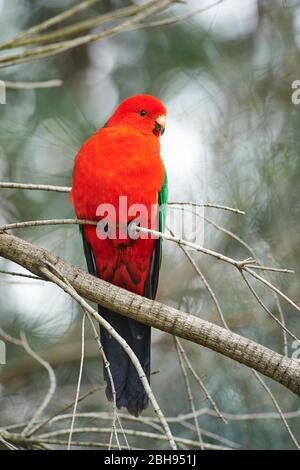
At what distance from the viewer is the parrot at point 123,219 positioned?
2.84 meters

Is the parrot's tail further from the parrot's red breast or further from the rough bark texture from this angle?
the rough bark texture

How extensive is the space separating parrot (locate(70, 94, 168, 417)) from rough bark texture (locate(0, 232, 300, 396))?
46 centimetres

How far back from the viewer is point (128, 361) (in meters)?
2.84

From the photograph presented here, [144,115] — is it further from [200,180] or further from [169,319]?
[169,319]

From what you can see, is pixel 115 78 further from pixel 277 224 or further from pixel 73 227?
pixel 277 224

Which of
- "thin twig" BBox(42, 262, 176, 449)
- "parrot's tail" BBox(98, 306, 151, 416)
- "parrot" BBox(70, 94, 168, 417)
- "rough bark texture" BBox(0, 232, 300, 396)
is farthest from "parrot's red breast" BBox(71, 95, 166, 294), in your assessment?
"thin twig" BBox(42, 262, 176, 449)

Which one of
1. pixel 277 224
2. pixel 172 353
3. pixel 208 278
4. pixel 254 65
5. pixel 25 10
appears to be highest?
pixel 25 10

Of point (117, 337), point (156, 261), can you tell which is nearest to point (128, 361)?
point (156, 261)

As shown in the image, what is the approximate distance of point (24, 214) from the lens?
Result: 382cm

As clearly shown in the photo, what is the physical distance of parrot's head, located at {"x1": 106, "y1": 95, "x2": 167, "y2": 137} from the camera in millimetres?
3305

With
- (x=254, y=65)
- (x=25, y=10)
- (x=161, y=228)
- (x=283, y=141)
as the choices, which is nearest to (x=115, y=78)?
(x=25, y=10)

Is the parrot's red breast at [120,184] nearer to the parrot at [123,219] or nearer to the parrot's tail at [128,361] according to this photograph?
the parrot at [123,219]
